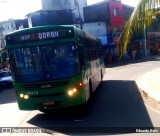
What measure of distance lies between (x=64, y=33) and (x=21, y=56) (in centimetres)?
175

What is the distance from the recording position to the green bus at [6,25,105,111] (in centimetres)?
1123

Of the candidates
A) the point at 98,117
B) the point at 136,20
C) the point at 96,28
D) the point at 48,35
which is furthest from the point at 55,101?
the point at 96,28

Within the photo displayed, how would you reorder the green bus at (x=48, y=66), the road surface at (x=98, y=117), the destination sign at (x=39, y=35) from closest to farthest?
the road surface at (x=98, y=117) < the green bus at (x=48, y=66) < the destination sign at (x=39, y=35)

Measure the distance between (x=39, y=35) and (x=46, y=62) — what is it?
1.02m

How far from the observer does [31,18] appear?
177 feet

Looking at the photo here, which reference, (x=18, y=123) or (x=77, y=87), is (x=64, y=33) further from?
(x=18, y=123)

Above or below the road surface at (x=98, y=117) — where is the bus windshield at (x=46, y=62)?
above

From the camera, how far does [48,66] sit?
37.0 ft

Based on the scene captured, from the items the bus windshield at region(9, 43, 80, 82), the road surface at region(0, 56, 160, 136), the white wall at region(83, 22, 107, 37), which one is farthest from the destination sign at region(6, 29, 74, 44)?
the white wall at region(83, 22, 107, 37)

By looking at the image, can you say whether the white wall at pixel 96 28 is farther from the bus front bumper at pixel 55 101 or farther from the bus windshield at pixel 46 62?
the bus front bumper at pixel 55 101

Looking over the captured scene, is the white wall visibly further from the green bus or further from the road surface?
the green bus

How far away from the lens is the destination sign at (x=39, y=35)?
11.4m

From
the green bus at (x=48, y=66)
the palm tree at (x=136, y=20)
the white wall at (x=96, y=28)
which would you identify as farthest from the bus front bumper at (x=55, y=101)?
the white wall at (x=96, y=28)

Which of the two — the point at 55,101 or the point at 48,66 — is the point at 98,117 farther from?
the point at 48,66
